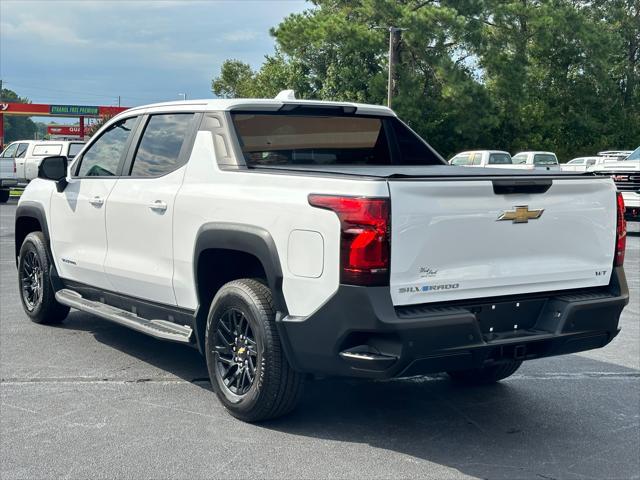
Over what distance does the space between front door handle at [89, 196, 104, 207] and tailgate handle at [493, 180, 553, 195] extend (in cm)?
307

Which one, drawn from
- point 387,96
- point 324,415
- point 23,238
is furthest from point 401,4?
point 324,415

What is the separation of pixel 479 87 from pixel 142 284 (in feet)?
134

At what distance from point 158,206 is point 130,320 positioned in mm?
897

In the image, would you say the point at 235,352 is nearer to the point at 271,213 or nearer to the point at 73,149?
the point at 271,213

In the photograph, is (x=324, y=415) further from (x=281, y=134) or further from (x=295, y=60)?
(x=295, y=60)

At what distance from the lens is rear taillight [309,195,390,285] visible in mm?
4086

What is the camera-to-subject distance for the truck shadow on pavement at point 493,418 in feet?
14.6

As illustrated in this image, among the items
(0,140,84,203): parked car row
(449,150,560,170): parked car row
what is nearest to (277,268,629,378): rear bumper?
(0,140,84,203): parked car row

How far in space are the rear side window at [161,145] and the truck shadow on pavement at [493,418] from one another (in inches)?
57.3

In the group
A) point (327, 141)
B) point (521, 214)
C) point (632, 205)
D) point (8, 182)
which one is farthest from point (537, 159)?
point (521, 214)

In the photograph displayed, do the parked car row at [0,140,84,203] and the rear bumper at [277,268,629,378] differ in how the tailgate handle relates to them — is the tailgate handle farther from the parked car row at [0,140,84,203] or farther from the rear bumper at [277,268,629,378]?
the parked car row at [0,140,84,203]

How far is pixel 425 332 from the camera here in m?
4.15

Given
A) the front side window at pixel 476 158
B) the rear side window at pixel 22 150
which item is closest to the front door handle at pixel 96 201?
the rear side window at pixel 22 150

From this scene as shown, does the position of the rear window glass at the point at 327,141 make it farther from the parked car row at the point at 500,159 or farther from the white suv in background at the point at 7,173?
the parked car row at the point at 500,159
